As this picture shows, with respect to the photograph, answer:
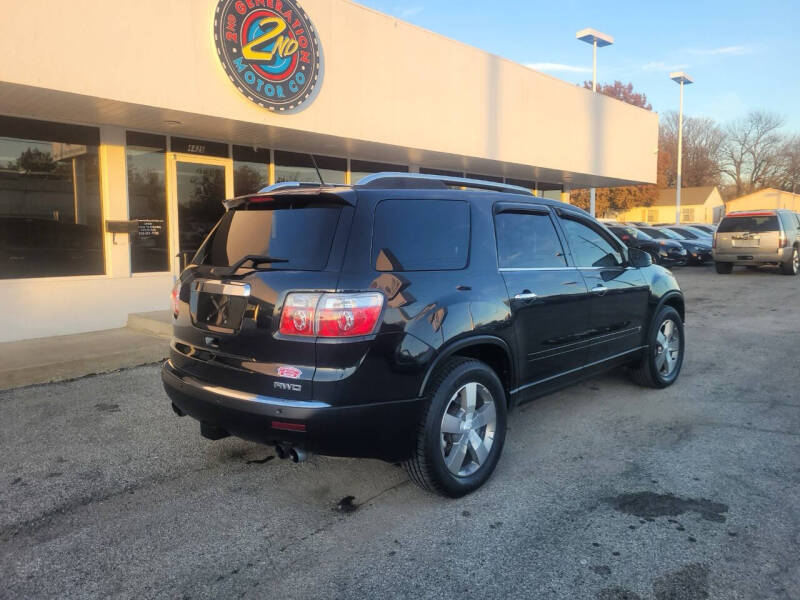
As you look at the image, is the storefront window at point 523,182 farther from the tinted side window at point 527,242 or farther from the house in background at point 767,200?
the house in background at point 767,200

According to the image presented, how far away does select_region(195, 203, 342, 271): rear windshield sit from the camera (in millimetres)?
3152

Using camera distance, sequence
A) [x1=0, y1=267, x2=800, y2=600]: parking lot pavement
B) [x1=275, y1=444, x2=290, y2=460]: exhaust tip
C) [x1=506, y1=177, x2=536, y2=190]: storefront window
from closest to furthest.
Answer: [x1=0, y1=267, x2=800, y2=600]: parking lot pavement, [x1=275, y1=444, x2=290, y2=460]: exhaust tip, [x1=506, y1=177, x2=536, y2=190]: storefront window

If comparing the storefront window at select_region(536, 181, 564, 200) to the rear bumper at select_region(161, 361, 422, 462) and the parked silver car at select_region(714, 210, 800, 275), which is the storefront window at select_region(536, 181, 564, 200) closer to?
the parked silver car at select_region(714, 210, 800, 275)

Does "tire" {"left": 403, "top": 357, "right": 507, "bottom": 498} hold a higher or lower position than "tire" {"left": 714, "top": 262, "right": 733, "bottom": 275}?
lower

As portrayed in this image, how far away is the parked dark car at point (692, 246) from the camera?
2106 cm

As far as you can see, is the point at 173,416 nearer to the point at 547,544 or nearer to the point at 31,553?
the point at 31,553

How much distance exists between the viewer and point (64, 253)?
855 cm

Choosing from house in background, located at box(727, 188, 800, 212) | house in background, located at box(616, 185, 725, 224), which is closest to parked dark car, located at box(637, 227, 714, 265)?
house in background, located at box(616, 185, 725, 224)

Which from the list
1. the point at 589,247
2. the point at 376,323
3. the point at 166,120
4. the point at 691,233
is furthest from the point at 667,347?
the point at 691,233

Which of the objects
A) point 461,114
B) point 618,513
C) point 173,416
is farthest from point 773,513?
point 461,114

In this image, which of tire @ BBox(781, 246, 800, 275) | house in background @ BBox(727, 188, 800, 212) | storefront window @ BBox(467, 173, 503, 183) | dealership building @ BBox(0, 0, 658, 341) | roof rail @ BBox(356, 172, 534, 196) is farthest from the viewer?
house in background @ BBox(727, 188, 800, 212)

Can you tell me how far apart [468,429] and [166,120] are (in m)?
7.17

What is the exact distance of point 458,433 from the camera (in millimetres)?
3438

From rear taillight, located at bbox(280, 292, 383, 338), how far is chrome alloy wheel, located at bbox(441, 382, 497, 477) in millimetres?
738
